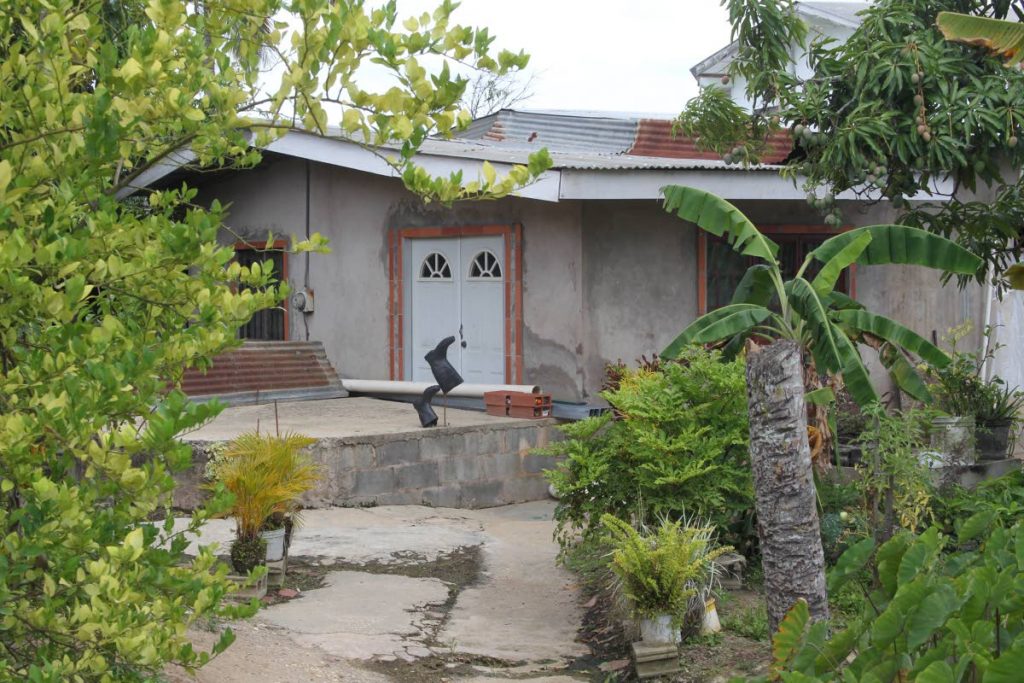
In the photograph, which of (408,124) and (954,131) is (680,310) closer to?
(954,131)

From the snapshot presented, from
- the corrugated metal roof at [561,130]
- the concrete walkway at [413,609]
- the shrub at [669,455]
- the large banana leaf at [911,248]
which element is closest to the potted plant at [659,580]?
the concrete walkway at [413,609]

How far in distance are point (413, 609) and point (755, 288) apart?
324cm

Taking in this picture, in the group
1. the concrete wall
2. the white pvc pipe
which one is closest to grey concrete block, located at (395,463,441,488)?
the white pvc pipe

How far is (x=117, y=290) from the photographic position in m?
3.40

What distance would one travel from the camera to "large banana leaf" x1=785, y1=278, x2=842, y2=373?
20.5 feet

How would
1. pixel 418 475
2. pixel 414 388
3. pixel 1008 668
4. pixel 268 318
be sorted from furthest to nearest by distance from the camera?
pixel 268 318
pixel 414 388
pixel 418 475
pixel 1008 668

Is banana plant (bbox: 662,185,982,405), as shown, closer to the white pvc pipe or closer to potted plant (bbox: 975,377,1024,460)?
potted plant (bbox: 975,377,1024,460)

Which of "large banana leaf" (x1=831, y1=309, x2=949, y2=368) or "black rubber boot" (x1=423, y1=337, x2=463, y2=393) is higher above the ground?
"large banana leaf" (x1=831, y1=309, x2=949, y2=368)

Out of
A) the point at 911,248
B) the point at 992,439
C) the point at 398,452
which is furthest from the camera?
the point at 398,452

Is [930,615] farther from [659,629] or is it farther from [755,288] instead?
[755,288]

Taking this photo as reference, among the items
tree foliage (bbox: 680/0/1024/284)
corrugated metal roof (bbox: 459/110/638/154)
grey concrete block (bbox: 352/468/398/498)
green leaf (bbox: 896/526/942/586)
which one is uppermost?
corrugated metal roof (bbox: 459/110/638/154)

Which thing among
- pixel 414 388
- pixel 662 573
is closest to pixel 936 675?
pixel 662 573

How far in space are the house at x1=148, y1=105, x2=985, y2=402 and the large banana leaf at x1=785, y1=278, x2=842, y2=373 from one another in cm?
509

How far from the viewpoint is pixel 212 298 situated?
3.27m
